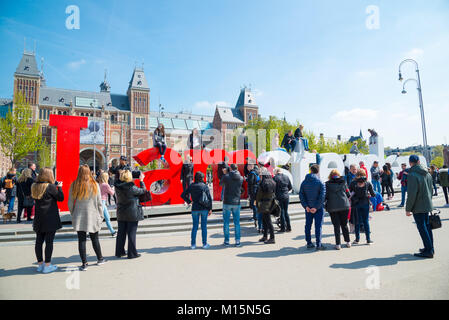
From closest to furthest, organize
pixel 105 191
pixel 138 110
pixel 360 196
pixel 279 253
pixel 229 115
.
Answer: pixel 279 253 → pixel 360 196 → pixel 105 191 → pixel 138 110 → pixel 229 115

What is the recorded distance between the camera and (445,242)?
18.7 ft

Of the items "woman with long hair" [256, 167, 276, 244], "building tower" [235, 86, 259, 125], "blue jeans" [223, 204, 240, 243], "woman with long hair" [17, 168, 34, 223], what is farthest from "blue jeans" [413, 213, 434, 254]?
"building tower" [235, 86, 259, 125]

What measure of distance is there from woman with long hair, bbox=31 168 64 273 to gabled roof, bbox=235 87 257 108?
7831 centimetres

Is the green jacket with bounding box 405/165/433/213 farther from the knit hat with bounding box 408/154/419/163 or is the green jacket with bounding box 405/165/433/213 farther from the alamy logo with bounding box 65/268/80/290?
the alamy logo with bounding box 65/268/80/290

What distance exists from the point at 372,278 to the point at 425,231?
1.99 m

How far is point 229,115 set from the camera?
261ft

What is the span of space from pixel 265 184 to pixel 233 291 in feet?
10.0

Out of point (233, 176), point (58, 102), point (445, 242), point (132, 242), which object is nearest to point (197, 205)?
point (233, 176)

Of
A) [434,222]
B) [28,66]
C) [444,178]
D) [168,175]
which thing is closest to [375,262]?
[434,222]

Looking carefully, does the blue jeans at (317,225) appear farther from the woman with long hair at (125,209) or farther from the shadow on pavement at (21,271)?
the shadow on pavement at (21,271)

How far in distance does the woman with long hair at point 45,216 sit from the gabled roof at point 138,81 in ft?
220

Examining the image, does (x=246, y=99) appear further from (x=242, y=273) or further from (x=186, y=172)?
(x=242, y=273)

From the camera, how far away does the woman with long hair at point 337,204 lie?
218 inches
